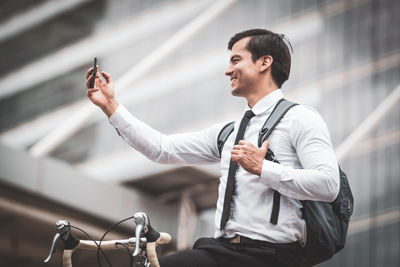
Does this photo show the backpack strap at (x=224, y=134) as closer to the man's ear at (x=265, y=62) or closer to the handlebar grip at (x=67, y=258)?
the man's ear at (x=265, y=62)

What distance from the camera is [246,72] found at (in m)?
3.26

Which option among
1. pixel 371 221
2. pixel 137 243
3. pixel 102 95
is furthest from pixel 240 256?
pixel 371 221

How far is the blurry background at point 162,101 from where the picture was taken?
10.9 metres

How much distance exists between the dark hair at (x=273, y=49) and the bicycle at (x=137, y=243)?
0.82 metres

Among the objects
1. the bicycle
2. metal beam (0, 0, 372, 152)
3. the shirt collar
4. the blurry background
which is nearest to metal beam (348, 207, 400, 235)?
the blurry background

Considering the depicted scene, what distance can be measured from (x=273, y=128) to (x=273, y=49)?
38 centimetres

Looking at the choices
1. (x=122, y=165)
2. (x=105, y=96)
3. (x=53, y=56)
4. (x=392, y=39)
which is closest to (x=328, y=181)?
(x=105, y=96)

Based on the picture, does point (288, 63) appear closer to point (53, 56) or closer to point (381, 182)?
point (381, 182)

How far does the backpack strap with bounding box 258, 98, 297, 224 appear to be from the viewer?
298 centimetres

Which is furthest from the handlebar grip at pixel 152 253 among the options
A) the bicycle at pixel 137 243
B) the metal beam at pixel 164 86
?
the metal beam at pixel 164 86

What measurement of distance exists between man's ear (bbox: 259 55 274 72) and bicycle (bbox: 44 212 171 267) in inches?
31.0

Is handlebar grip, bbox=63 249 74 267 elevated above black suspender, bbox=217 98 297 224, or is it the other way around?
black suspender, bbox=217 98 297 224

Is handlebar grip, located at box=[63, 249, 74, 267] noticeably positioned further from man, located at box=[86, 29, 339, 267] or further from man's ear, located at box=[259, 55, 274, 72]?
man's ear, located at box=[259, 55, 274, 72]

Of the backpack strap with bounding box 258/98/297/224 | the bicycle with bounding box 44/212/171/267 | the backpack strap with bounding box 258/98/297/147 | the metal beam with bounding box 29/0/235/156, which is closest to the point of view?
the bicycle with bounding box 44/212/171/267
